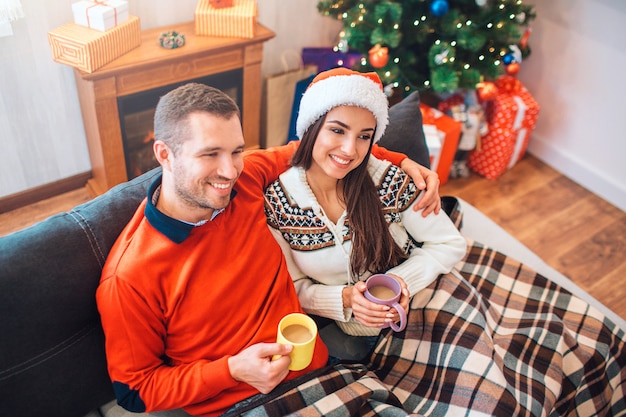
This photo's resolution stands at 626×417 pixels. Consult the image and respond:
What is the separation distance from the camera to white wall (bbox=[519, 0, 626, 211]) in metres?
2.95

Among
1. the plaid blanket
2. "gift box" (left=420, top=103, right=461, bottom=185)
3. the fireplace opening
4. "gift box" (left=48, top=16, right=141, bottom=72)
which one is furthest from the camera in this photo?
"gift box" (left=420, top=103, right=461, bottom=185)

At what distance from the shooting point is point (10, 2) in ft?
7.27

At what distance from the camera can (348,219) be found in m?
1.64

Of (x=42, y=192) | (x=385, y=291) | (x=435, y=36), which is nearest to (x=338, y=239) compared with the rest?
(x=385, y=291)

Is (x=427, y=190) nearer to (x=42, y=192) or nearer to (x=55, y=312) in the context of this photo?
(x=55, y=312)

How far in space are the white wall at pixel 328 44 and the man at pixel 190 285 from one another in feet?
4.80

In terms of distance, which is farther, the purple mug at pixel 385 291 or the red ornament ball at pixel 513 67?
the red ornament ball at pixel 513 67

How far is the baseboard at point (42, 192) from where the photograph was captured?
270 centimetres

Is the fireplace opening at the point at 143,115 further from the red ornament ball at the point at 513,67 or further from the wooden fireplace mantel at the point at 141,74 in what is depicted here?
the red ornament ball at the point at 513,67

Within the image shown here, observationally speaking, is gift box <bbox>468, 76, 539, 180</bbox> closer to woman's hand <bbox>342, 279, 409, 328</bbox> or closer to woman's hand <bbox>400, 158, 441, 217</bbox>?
woman's hand <bbox>400, 158, 441, 217</bbox>

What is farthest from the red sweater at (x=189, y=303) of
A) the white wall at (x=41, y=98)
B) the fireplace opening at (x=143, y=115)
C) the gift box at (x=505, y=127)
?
the gift box at (x=505, y=127)

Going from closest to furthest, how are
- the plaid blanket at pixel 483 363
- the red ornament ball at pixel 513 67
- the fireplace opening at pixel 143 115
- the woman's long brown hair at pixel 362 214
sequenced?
the plaid blanket at pixel 483 363 < the woman's long brown hair at pixel 362 214 < the fireplace opening at pixel 143 115 < the red ornament ball at pixel 513 67

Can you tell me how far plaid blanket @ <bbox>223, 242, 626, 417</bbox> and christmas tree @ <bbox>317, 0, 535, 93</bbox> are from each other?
1.19 meters

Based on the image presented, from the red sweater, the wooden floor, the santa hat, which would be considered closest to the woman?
the santa hat
